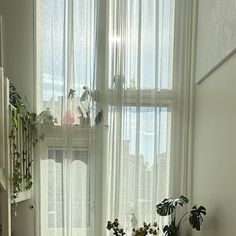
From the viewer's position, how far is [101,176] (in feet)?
9.08

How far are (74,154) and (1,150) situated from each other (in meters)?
0.86

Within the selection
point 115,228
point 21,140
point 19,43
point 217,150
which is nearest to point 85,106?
point 21,140

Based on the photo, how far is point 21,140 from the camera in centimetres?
256

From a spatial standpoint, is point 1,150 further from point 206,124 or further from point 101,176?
point 206,124

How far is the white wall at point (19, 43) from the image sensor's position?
2.82 meters

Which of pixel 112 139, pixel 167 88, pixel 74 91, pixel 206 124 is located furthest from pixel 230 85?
pixel 74 91

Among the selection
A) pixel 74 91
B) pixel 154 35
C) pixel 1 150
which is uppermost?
pixel 154 35

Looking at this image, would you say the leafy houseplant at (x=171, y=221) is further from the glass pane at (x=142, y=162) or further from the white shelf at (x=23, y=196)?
the white shelf at (x=23, y=196)

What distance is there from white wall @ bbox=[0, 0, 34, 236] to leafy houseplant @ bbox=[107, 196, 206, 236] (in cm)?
139

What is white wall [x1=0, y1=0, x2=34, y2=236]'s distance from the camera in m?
2.82

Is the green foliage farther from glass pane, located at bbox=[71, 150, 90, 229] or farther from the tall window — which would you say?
glass pane, located at bbox=[71, 150, 90, 229]

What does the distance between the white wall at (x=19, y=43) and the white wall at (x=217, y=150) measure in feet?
5.12

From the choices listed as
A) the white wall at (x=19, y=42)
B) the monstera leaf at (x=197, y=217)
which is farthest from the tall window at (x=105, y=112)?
the monstera leaf at (x=197, y=217)

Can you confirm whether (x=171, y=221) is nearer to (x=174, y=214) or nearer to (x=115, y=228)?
(x=174, y=214)
